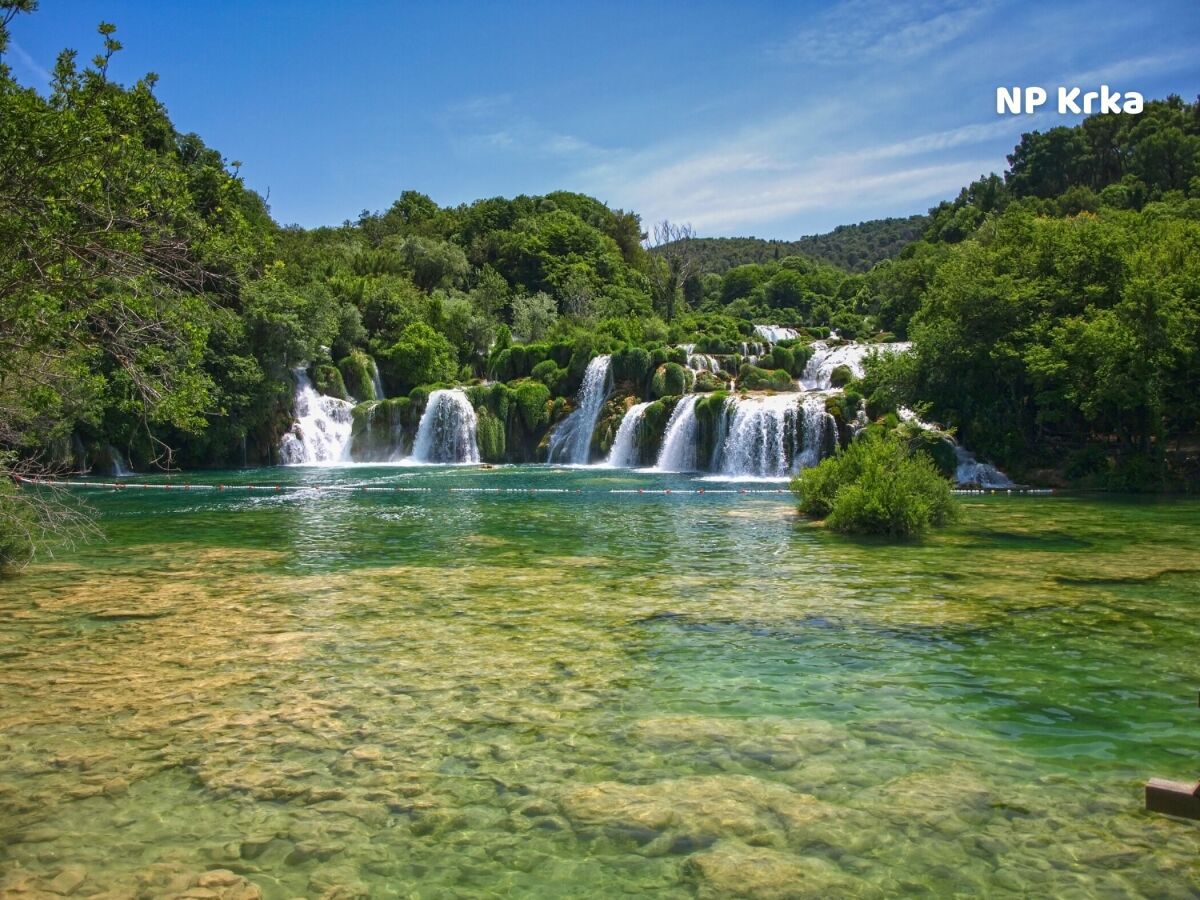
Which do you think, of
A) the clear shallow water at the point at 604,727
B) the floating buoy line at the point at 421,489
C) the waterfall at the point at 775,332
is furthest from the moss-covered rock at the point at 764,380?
the clear shallow water at the point at 604,727

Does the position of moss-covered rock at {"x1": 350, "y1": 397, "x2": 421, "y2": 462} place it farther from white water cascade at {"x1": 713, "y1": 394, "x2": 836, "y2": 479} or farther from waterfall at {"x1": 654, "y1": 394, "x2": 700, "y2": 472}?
white water cascade at {"x1": 713, "y1": 394, "x2": 836, "y2": 479}

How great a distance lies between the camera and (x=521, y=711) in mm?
6363

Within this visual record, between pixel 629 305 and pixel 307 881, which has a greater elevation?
pixel 629 305

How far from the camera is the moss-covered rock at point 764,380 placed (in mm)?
37844

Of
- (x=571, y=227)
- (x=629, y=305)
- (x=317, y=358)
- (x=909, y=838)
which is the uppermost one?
(x=571, y=227)

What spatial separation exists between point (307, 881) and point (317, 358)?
136 feet

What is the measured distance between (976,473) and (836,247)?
470 ft

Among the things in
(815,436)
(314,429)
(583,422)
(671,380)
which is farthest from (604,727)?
(314,429)

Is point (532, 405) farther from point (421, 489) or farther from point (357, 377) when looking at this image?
point (421, 489)

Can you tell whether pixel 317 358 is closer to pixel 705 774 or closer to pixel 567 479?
pixel 567 479

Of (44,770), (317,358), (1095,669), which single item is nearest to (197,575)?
(44,770)

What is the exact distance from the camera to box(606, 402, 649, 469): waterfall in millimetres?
35062

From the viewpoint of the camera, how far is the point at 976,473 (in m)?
26.5

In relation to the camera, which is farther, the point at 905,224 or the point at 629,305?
the point at 905,224
